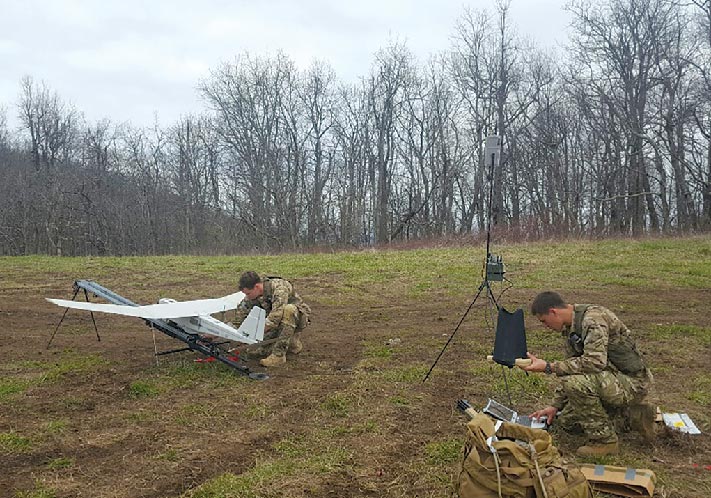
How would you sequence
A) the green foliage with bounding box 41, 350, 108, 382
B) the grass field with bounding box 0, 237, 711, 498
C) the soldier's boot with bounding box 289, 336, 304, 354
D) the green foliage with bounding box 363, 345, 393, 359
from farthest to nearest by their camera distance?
the green foliage with bounding box 363, 345, 393, 359, the soldier's boot with bounding box 289, 336, 304, 354, the green foliage with bounding box 41, 350, 108, 382, the grass field with bounding box 0, 237, 711, 498

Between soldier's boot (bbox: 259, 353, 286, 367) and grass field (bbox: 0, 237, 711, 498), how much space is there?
18 centimetres

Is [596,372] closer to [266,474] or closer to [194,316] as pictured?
[266,474]

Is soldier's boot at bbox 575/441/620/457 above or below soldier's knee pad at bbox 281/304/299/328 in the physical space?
below

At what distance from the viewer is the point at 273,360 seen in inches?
288

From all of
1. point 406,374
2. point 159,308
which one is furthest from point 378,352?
point 159,308

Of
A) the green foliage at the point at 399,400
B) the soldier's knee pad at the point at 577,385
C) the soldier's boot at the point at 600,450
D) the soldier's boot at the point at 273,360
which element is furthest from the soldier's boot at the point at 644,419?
the soldier's boot at the point at 273,360

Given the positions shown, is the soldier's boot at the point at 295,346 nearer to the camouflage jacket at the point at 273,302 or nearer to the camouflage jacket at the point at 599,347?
the camouflage jacket at the point at 273,302

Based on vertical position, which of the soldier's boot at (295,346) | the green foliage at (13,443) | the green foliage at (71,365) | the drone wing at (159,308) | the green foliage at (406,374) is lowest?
the green foliage at (406,374)

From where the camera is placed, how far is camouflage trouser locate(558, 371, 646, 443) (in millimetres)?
4531

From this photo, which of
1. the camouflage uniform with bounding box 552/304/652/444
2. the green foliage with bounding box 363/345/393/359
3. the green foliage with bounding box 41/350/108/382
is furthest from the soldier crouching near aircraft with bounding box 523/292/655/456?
the green foliage with bounding box 41/350/108/382

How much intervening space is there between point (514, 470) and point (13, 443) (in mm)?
4220

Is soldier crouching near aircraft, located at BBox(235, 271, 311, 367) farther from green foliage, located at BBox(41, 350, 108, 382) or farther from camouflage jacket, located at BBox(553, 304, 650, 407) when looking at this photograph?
camouflage jacket, located at BBox(553, 304, 650, 407)

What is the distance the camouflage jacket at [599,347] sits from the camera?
4.48 m

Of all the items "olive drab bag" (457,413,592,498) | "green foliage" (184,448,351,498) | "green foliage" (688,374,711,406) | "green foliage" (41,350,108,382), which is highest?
"olive drab bag" (457,413,592,498)
